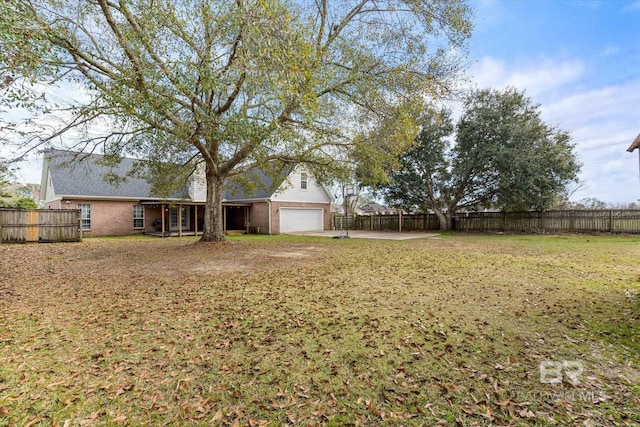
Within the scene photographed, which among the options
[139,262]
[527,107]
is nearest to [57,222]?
[139,262]

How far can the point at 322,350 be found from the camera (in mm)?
3303

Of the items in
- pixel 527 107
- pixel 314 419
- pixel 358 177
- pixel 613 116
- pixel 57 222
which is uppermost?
pixel 527 107

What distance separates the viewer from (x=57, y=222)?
14.1 m

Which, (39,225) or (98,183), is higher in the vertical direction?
(98,183)

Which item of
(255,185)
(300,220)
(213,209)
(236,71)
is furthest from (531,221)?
(236,71)

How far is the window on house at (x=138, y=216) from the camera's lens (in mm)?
19328

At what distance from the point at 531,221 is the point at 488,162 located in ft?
15.7

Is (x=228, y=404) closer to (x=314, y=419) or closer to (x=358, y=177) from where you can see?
(x=314, y=419)

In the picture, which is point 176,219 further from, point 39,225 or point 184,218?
point 39,225

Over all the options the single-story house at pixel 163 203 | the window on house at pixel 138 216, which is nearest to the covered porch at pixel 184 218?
the single-story house at pixel 163 203

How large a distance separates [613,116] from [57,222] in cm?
2595

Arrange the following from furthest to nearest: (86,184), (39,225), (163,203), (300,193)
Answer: (300,193), (86,184), (163,203), (39,225)

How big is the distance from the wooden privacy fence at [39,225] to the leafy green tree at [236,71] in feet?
15.8

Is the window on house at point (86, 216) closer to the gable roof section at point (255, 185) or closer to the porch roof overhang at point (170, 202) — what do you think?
the porch roof overhang at point (170, 202)
